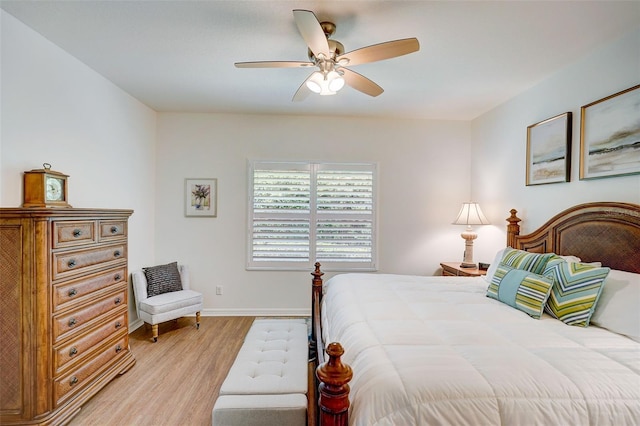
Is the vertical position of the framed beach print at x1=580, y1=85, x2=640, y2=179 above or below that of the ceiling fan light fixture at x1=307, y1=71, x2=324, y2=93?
below

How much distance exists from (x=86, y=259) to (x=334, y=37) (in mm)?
2388

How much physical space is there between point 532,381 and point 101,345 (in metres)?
2.75

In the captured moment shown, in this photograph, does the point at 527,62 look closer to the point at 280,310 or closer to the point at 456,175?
the point at 456,175

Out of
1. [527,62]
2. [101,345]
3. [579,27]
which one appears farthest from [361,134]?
[101,345]

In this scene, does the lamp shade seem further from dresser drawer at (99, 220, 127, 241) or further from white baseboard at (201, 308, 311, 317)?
dresser drawer at (99, 220, 127, 241)

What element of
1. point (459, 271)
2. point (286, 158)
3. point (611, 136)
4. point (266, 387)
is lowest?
point (266, 387)

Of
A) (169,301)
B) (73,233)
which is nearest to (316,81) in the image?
(73,233)

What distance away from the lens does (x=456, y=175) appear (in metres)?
3.99

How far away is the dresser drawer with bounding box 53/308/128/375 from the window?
1.63 meters

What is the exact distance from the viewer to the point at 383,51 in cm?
176

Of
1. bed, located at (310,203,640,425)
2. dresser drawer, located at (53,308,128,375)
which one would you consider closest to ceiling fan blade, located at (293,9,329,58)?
bed, located at (310,203,640,425)

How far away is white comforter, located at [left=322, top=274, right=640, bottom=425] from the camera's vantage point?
1.05 meters

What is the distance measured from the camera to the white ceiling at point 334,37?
5.89 ft

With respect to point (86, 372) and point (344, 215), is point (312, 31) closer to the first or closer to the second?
point (344, 215)
